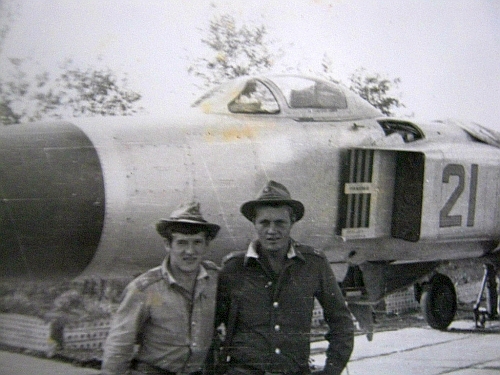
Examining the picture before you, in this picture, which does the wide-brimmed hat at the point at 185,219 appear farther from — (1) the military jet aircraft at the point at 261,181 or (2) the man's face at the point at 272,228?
(2) the man's face at the point at 272,228

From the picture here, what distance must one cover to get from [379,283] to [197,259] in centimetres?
131

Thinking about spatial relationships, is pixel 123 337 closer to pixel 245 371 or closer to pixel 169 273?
pixel 169 273

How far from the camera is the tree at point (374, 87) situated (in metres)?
3.27

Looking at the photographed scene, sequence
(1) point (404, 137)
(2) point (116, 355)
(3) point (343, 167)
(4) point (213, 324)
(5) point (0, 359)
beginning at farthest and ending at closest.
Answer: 1. (1) point (404, 137)
2. (3) point (343, 167)
3. (5) point (0, 359)
4. (4) point (213, 324)
5. (2) point (116, 355)

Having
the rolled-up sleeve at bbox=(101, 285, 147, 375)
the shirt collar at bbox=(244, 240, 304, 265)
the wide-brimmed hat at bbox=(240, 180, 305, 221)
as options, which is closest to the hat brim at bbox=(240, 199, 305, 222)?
the wide-brimmed hat at bbox=(240, 180, 305, 221)

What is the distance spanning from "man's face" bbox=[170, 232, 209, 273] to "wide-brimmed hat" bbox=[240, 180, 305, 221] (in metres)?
0.26

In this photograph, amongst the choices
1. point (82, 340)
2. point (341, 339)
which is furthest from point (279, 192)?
point (82, 340)

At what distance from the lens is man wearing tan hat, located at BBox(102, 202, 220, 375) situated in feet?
7.95

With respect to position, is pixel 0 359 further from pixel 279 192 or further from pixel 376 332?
pixel 376 332

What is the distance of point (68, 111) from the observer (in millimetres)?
2605

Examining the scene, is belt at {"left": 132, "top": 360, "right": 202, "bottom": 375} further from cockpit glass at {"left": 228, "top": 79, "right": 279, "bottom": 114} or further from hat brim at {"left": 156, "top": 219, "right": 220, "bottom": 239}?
cockpit glass at {"left": 228, "top": 79, "right": 279, "bottom": 114}

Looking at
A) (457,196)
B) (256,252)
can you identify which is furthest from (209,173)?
(457,196)

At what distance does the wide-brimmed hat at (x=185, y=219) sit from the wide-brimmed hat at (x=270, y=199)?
0.20 meters

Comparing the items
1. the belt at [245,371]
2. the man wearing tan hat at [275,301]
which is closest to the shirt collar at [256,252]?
the man wearing tan hat at [275,301]
